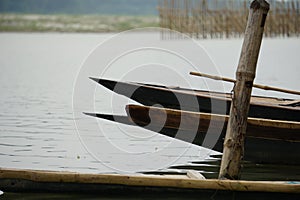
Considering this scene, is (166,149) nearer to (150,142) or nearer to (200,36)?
(150,142)

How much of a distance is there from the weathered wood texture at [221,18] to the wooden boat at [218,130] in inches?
1098

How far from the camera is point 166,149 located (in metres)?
11.3

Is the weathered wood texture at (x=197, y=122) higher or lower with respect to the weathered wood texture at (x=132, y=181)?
higher

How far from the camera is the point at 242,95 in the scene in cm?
758

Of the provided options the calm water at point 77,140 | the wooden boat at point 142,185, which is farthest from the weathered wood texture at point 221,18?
the wooden boat at point 142,185

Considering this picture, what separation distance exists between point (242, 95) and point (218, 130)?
1.42m

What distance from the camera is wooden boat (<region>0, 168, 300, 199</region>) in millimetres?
6988

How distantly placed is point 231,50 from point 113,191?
91.0 feet

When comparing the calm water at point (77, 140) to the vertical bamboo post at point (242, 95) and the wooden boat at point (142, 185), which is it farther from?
the wooden boat at point (142, 185)

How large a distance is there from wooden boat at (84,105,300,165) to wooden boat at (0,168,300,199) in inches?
66.6

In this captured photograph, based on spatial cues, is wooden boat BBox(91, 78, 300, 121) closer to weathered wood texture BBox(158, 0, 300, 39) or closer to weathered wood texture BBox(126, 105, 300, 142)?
weathered wood texture BBox(126, 105, 300, 142)

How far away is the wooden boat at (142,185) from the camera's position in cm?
699

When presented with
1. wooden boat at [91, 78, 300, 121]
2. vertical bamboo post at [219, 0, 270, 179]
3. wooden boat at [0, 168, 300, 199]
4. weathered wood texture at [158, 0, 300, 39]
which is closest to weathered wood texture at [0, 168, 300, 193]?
wooden boat at [0, 168, 300, 199]

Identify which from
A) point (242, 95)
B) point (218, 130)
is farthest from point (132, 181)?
point (218, 130)
